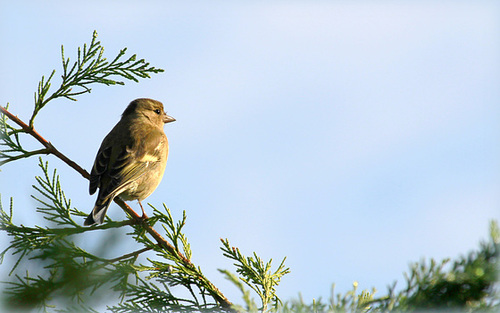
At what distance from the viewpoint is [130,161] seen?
607 cm

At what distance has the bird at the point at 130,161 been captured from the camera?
5.62m

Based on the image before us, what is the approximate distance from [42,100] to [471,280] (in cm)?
382

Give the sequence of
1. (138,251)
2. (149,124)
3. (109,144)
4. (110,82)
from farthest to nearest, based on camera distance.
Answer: (149,124), (109,144), (110,82), (138,251)

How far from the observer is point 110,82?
481 centimetres

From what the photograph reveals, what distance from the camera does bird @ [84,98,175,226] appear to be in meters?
5.62

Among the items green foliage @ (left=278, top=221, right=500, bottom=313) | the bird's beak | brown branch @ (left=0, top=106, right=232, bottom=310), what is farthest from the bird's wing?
green foliage @ (left=278, top=221, right=500, bottom=313)

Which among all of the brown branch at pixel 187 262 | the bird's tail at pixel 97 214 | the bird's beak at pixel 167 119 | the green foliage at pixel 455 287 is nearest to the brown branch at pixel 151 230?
the brown branch at pixel 187 262

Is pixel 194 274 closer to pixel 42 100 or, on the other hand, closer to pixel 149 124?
pixel 42 100

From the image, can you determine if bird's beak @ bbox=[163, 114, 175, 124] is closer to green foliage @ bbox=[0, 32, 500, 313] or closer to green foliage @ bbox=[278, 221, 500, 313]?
green foliage @ bbox=[0, 32, 500, 313]

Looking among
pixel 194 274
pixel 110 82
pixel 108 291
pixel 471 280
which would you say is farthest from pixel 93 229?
pixel 471 280

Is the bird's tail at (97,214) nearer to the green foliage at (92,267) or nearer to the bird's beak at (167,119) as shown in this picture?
the green foliage at (92,267)

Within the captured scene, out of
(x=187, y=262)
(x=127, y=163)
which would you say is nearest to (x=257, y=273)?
(x=187, y=262)

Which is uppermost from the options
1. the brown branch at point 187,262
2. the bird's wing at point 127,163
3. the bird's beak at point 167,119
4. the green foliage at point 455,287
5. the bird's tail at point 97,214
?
the bird's beak at point 167,119

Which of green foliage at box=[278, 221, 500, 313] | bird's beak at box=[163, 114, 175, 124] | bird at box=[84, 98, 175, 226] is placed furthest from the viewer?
bird's beak at box=[163, 114, 175, 124]
